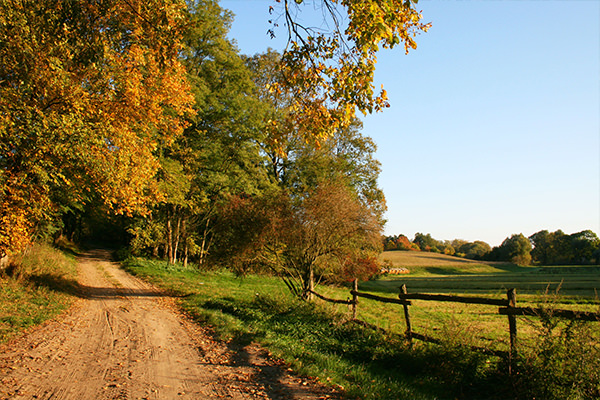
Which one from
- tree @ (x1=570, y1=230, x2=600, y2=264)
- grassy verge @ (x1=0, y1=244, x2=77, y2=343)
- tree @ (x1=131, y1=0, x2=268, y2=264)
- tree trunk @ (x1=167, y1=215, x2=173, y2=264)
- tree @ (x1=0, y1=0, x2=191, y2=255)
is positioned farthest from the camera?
tree @ (x1=570, y1=230, x2=600, y2=264)

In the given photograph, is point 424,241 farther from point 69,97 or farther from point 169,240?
point 69,97

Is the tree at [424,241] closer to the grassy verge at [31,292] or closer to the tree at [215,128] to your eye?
the tree at [215,128]

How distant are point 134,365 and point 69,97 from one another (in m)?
7.73

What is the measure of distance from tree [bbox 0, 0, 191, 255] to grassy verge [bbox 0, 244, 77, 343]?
5.31 feet

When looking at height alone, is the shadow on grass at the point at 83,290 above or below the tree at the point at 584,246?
below

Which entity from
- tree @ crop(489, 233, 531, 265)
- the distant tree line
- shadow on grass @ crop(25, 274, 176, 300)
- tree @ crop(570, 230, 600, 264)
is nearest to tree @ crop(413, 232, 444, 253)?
the distant tree line

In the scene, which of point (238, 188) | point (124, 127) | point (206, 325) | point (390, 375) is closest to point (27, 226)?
point (124, 127)

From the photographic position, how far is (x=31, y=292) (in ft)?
36.8

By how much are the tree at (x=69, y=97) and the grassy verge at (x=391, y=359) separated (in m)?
5.73

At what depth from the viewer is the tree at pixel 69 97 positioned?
8742 mm

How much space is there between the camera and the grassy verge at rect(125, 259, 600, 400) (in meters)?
5.27

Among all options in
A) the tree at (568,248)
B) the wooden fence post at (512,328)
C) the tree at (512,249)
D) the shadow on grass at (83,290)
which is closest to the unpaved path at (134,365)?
the wooden fence post at (512,328)

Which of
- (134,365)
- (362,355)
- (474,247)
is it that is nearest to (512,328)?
(362,355)

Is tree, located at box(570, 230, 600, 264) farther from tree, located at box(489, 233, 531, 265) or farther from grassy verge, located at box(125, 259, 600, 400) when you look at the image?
grassy verge, located at box(125, 259, 600, 400)
